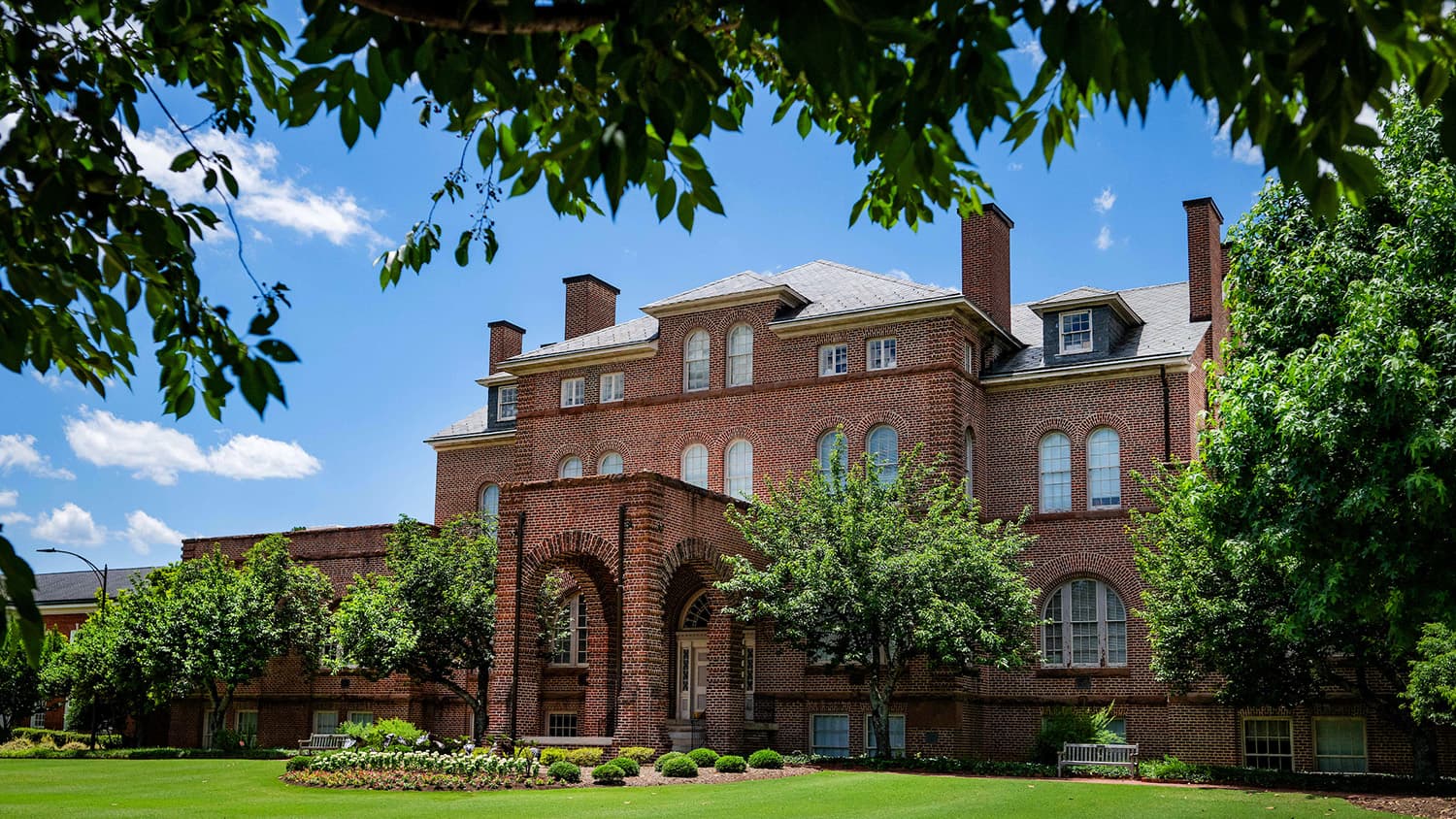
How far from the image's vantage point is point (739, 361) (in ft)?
115

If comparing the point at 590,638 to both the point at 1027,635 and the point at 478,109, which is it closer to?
the point at 1027,635

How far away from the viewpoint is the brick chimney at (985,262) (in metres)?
34.1

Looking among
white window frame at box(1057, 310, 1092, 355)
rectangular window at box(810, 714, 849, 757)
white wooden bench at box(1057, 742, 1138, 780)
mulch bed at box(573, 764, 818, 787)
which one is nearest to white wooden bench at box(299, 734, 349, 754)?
rectangular window at box(810, 714, 849, 757)

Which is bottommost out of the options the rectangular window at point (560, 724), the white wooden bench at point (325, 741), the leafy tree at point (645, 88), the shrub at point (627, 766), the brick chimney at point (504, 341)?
the white wooden bench at point (325, 741)

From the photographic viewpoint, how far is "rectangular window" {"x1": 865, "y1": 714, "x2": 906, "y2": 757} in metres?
31.0

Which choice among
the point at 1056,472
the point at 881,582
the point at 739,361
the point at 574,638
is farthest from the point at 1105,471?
the point at 574,638

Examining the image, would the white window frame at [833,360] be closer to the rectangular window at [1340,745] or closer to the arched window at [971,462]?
the arched window at [971,462]

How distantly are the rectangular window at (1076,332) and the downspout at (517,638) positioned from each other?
1415cm

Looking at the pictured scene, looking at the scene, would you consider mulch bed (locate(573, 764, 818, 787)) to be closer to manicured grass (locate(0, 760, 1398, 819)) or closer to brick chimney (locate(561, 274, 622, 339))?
manicured grass (locate(0, 760, 1398, 819))

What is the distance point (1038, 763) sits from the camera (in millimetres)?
27078

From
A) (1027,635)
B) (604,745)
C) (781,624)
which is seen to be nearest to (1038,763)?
(1027,635)

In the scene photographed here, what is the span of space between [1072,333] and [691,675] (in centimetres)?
1299

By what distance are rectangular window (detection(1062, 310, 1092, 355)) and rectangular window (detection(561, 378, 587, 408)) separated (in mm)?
13348

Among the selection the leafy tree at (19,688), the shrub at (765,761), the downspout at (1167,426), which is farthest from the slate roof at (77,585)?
the downspout at (1167,426)
